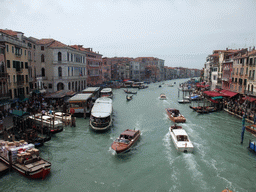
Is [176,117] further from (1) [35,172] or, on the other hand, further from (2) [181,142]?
(1) [35,172]

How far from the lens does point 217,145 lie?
19.8 metres

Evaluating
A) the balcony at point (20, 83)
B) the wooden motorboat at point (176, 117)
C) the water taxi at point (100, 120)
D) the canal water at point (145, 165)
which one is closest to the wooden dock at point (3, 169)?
the canal water at point (145, 165)

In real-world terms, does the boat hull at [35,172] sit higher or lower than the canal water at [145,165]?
higher

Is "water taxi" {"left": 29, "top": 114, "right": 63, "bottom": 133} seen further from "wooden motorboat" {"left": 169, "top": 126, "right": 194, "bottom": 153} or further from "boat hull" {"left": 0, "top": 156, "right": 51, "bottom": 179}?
"wooden motorboat" {"left": 169, "top": 126, "right": 194, "bottom": 153}

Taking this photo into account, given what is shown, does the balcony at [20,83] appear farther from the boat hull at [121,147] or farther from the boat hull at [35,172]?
the boat hull at [121,147]

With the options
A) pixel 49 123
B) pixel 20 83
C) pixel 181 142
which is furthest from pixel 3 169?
pixel 20 83

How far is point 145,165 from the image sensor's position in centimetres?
1575

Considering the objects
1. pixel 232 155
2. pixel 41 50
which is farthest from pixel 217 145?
pixel 41 50

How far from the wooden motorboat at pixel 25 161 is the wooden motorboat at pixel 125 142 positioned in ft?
18.3

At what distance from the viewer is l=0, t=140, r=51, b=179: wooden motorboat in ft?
44.0

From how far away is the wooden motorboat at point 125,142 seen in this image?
56.7ft

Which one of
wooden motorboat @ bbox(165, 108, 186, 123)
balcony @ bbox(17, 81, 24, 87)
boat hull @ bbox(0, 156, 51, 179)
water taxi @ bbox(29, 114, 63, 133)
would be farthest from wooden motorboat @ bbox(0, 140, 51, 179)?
wooden motorboat @ bbox(165, 108, 186, 123)

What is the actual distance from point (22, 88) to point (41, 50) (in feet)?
47.4

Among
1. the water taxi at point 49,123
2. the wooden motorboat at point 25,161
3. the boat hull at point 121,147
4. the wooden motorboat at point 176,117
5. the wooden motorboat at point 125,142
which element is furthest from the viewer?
the wooden motorboat at point 176,117
